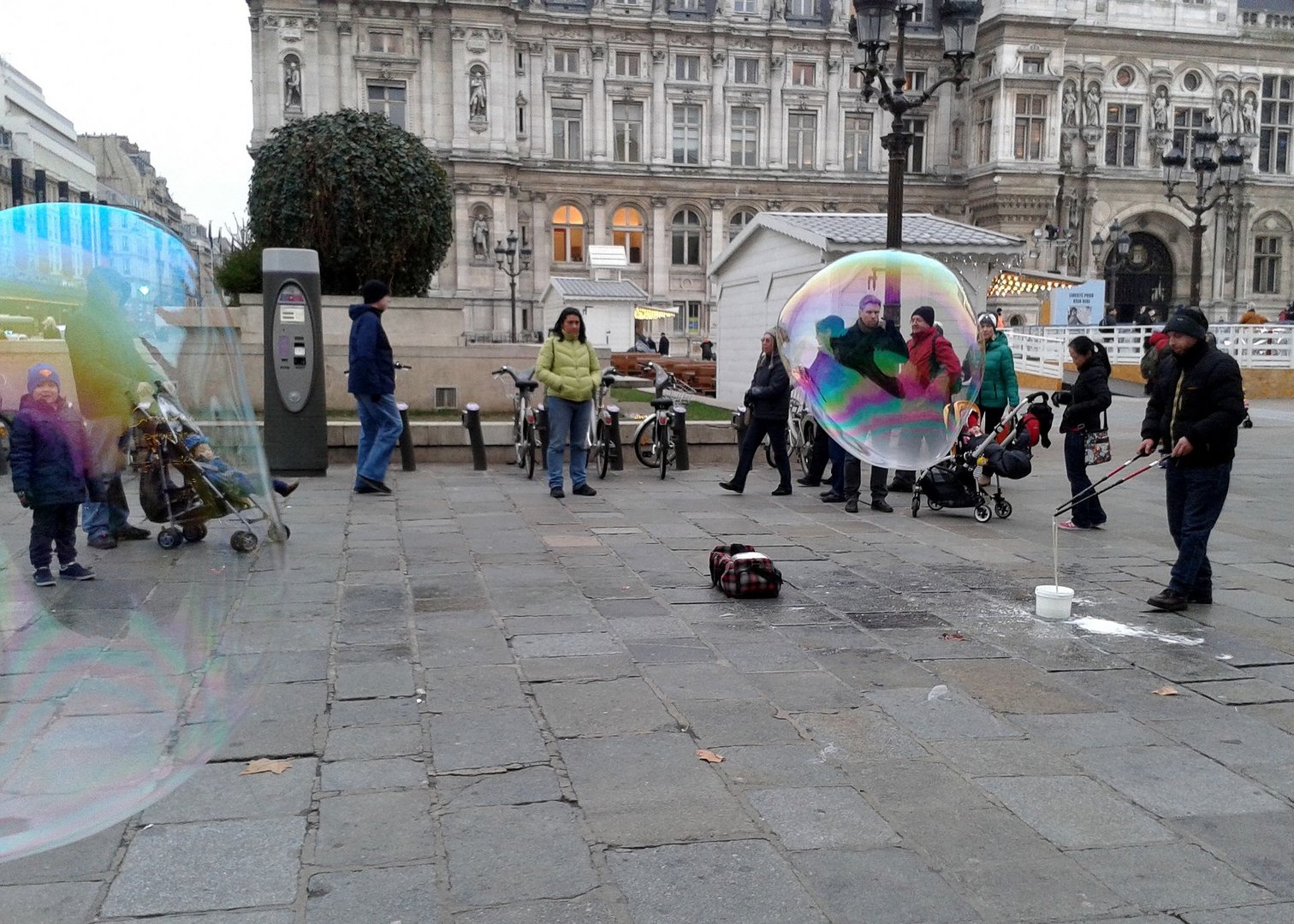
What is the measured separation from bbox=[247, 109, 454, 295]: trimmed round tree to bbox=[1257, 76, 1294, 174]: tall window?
52386 millimetres

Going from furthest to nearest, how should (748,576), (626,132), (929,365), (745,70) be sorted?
(745,70) → (626,132) → (929,365) → (748,576)

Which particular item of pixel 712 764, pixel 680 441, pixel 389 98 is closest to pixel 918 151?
pixel 389 98

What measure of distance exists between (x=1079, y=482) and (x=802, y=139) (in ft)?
162

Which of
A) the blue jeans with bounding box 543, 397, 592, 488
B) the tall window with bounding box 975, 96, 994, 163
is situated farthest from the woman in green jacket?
the tall window with bounding box 975, 96, 994, 163

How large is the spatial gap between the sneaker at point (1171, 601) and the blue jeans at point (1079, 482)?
2.90 m

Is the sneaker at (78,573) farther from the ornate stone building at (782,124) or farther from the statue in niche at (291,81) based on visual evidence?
the statue in niche at (291,81)

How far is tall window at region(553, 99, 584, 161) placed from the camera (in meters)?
53.9

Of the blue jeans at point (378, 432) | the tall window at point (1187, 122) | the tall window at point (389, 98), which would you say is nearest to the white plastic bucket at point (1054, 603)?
the blue jeans at point (378, 432)

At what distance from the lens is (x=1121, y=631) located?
20.6 feet

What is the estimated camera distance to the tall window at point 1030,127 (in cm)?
5294

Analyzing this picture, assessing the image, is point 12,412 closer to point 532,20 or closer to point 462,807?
point 462,807

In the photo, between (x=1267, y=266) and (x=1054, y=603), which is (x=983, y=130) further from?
(x=1054, y=603)

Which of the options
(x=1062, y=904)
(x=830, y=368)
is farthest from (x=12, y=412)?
(x=830, y=368)

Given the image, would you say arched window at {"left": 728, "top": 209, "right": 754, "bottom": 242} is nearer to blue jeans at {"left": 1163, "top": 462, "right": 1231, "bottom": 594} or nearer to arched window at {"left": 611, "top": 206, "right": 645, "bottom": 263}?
arched window at {"left": 611, "top": 206, "right": 645, "bottom": 263}
